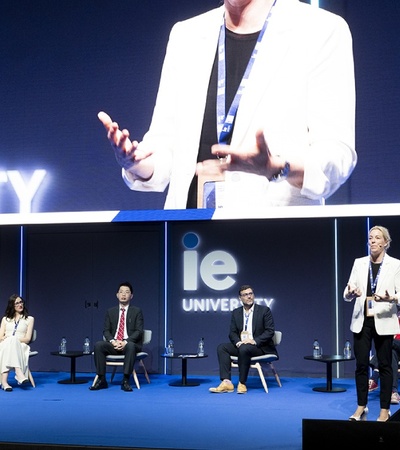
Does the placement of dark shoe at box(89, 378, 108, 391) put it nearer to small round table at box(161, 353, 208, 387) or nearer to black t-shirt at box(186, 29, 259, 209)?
small round table at box(161, 353, 208, 387)

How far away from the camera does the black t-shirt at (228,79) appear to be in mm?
7789

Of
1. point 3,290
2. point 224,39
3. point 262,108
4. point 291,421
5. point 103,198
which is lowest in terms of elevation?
point 291,421

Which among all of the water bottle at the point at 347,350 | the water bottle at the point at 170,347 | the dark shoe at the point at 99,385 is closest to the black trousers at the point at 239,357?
the water bottle at the point at 347,350

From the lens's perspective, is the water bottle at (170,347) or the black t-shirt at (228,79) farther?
the water bottle at (170,347)

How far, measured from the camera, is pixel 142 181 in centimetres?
839

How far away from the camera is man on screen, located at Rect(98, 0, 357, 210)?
25.0ft

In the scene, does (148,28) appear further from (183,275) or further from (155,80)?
(183,275)

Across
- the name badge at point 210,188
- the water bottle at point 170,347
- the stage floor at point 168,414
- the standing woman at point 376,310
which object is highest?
the name badge at point 210,188

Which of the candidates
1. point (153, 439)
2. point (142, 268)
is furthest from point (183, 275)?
point (153, 439)

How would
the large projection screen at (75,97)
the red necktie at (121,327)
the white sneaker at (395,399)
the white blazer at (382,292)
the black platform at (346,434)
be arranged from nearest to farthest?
1. the black platform at (346,434)
2. the white blazer at (382,292)
3. the white sneaker at (395,399)
4. the red necktie at (121,327)
5. the large projection screen at (75,97)

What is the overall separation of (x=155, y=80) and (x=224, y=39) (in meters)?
0.98

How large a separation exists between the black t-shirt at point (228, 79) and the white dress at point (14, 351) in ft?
7.60

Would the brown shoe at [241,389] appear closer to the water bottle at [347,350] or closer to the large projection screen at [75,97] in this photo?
the water bottle at [347,350]

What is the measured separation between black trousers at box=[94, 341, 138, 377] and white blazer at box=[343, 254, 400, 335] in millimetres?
2994
